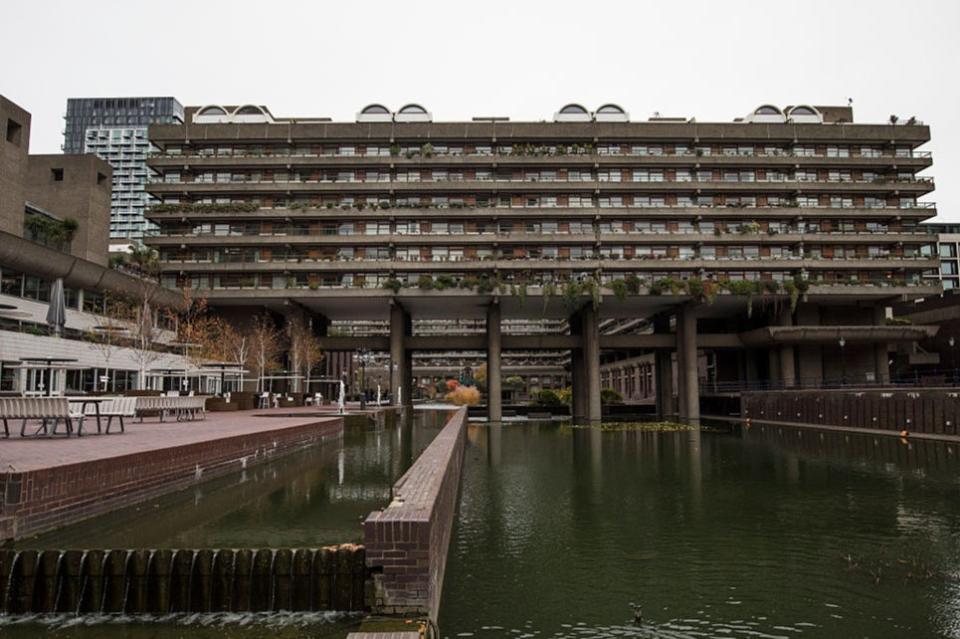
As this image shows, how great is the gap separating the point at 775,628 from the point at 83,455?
9589 mm

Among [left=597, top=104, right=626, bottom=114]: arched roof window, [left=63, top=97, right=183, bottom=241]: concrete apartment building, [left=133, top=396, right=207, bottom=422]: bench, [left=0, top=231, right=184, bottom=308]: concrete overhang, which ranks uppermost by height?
[left=63, top=97, right=183, bottom=241]: concrete apartment building

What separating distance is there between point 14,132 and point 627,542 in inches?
2007

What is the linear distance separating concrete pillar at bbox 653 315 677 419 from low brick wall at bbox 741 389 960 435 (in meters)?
15.6

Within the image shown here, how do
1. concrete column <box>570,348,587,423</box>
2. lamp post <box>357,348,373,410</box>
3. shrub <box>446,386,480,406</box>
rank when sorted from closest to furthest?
lamp post <box>357,348,373,410</box>
concrete column <box>570,348,587,423</box>
shrub <box>446,386,480,406</box>

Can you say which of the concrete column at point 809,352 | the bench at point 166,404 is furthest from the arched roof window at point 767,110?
the bench at point 166,404

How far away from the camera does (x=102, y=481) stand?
9273 millimetres

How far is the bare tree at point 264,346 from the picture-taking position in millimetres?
Answer: 47969

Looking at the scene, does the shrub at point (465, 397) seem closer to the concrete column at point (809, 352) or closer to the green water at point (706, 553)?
the concrete column at point (809, 352)

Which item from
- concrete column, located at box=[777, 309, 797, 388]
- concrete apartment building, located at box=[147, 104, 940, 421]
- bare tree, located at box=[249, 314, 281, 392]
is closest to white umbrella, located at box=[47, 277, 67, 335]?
bare tree, located at box=[249, 314, 281, 392]

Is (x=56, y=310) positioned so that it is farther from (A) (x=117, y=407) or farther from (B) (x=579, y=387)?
(B) (x=579, y=387)

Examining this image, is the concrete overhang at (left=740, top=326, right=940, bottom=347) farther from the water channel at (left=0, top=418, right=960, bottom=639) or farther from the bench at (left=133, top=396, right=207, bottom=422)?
the bench at (left=133, top=396, right=207, bottom=422)

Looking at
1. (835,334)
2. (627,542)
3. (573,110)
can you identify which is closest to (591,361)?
(835,334)

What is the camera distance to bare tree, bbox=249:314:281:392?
1889 inches

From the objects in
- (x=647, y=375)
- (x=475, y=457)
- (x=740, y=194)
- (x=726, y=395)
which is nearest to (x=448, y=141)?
(x=740, y=194)
